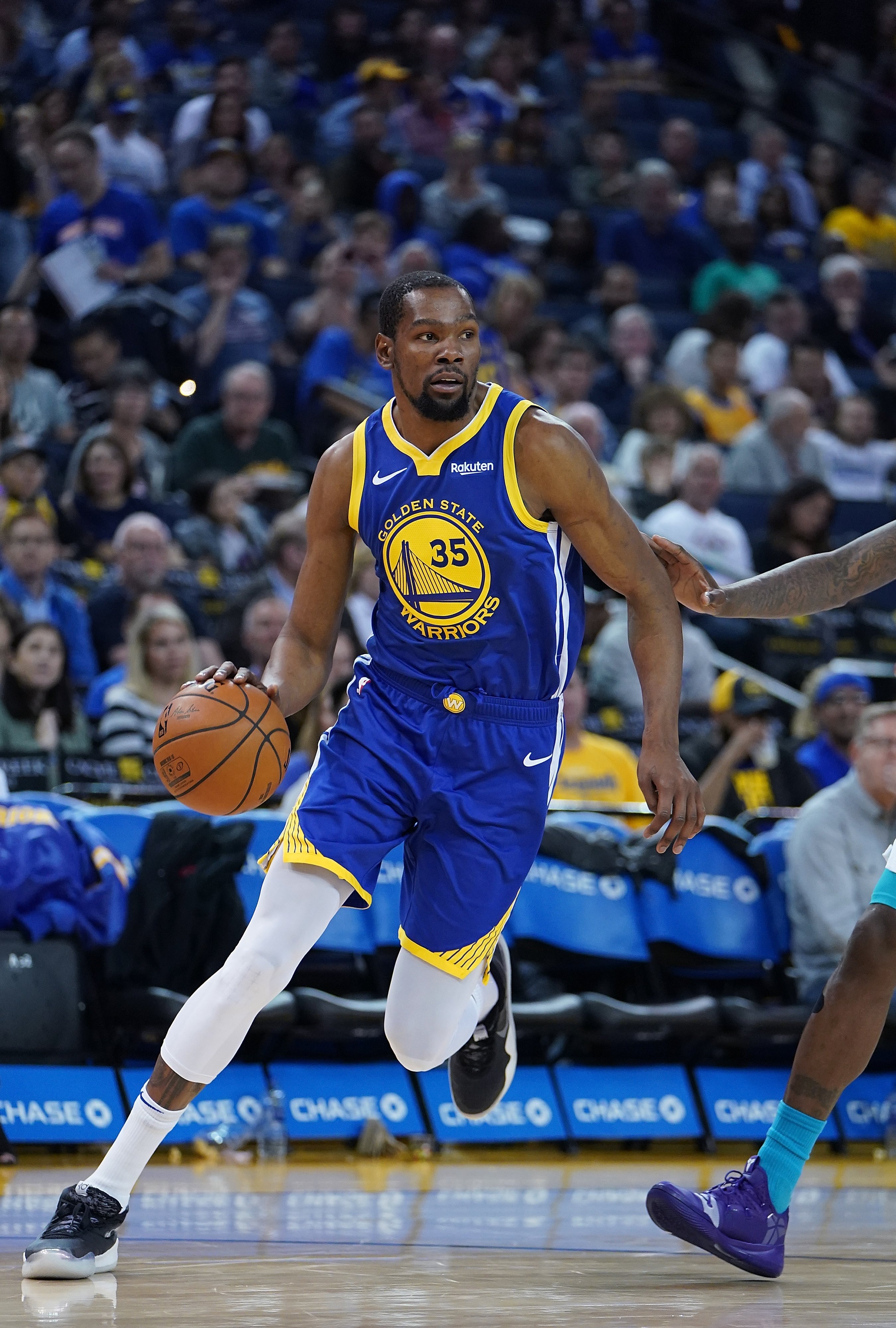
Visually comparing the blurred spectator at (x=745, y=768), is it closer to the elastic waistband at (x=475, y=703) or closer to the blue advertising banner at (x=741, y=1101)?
the blue advertising banner at (x=741, y=1101)

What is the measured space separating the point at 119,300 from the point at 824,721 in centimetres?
489

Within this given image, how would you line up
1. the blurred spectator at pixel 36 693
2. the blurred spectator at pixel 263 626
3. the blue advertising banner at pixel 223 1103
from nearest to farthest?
the blue advertising banner at pixel 223 1103 < the blurred spectator at pixel 36 693 < the blurred spectator at pixel 263 626

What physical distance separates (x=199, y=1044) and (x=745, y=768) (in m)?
5.39

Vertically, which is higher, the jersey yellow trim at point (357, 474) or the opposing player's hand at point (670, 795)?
the jersey yellow trim at point (357, 474)

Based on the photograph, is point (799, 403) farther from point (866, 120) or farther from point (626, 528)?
point (626, 528)

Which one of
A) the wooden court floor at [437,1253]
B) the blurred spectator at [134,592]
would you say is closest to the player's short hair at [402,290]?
the wooden court floor at [437,1253]

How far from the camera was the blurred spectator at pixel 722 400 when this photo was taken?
12805 mm

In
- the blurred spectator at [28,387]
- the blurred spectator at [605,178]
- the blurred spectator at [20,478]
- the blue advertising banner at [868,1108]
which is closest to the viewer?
the blue advertising banner at [868,1108]

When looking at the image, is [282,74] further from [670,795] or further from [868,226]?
[670,795]

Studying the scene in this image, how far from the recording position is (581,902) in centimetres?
768

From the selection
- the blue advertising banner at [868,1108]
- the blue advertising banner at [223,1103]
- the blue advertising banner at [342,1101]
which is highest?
the blue advertising banner at [223,1103]

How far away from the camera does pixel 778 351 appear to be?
1365 centimetres

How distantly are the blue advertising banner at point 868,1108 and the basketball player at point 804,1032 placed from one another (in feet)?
11.3

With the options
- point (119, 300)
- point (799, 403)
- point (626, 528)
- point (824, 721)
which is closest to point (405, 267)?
point (119, 300)
